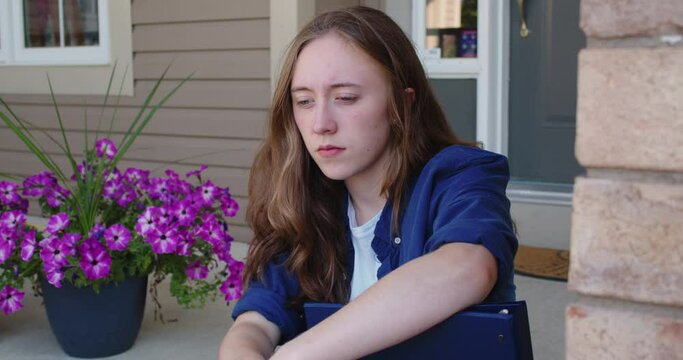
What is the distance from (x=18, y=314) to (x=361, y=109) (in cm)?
258

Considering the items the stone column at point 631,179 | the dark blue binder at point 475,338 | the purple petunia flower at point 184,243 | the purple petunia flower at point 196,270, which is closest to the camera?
the stone column at point 631,179

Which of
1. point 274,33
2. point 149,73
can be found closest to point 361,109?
point 274,33

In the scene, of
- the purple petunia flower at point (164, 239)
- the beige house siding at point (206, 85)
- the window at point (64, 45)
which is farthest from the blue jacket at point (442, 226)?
the window at point (64, 45)

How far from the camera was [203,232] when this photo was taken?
10.00ft

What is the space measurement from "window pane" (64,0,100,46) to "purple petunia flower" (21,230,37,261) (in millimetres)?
2946

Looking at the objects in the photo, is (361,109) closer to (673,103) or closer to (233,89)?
(673,103)

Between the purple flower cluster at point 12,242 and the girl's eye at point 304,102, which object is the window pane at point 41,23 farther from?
the girl's eye at point 304,102

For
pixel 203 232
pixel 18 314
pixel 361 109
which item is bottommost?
pixel 18 314

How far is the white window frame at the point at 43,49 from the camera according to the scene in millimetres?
5594

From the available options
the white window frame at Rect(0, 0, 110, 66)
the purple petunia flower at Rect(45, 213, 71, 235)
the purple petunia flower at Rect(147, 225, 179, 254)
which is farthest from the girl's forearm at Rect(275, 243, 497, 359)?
the white window frame at Rect(0, 0, 110, 66)

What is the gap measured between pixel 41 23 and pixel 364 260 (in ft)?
16.1

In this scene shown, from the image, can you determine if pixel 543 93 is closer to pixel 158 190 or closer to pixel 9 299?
pixel 158 190

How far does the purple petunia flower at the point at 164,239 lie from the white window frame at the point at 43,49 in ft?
9.06

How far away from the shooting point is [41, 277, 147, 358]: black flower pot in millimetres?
3072
